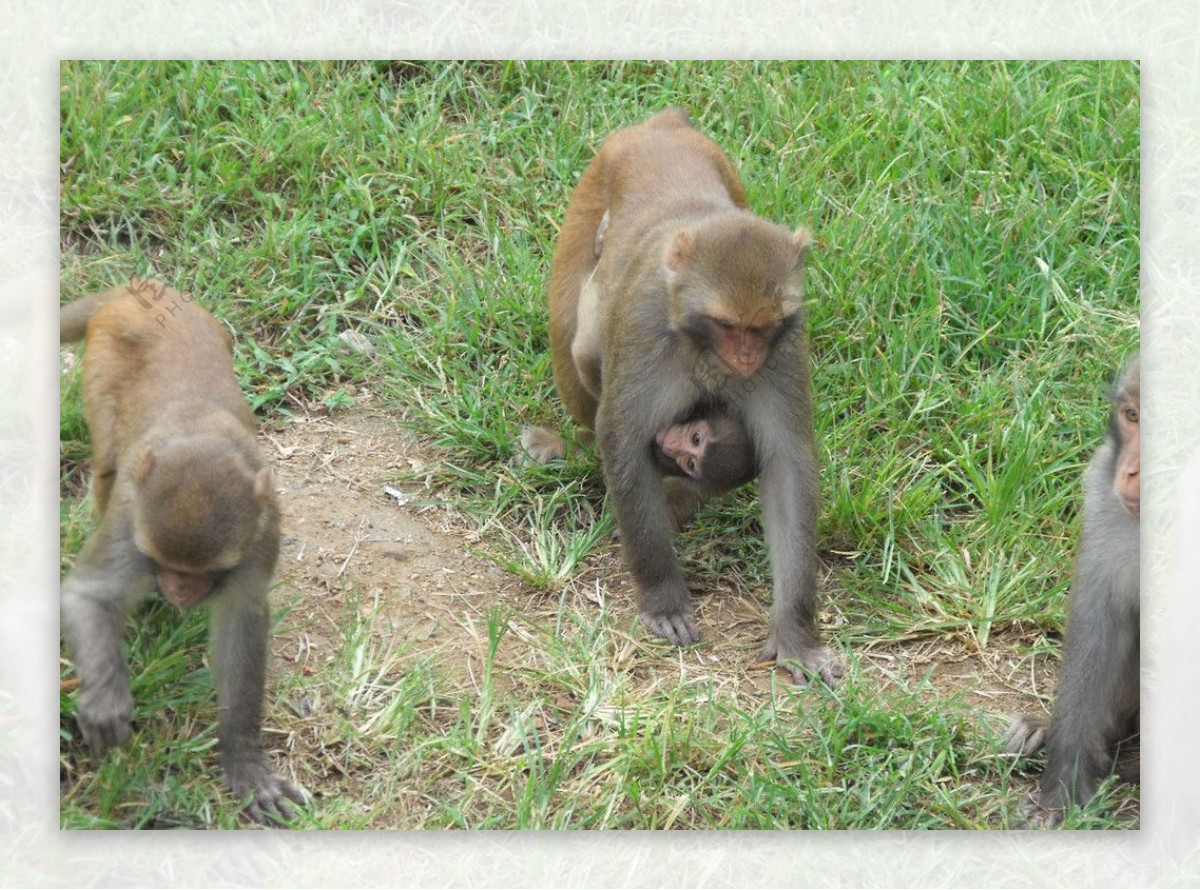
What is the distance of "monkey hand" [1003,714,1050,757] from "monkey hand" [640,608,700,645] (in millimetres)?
873

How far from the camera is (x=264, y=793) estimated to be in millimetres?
3932

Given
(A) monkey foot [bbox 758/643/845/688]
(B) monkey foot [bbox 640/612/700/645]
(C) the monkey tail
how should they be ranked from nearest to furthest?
(C) the monkey tail < (A) monkey foot [bbox 758/643/845/688] < (B) monkey foot [bbox 640/612/700/645]

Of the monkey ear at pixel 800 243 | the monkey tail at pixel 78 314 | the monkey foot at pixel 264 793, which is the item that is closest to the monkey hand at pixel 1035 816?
the monkey ear at pixel 800 243

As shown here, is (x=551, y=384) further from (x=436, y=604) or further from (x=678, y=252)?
(x=436, y=604)

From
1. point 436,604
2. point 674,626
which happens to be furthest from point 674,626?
point 436,604

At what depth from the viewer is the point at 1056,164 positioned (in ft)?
15.5

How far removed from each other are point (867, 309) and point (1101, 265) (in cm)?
68

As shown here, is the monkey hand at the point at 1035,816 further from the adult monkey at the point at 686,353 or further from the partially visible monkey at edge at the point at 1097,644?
the adult monkey at the point at 686,353

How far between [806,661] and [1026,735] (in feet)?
1.95

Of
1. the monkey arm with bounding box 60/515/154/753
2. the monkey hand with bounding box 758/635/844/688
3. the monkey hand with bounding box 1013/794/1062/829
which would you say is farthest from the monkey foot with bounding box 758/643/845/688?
the monkey arm with bounding box 60/515/154/753

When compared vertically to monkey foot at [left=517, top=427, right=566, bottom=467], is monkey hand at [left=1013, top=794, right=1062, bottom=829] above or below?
below

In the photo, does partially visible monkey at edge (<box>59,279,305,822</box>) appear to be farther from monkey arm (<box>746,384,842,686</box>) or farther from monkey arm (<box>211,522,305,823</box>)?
monkey arm (<box>746,384,842,686</box>)

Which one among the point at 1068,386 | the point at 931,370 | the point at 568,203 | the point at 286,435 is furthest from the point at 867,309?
the point at 286,435

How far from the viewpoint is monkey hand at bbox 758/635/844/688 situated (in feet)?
14.4
